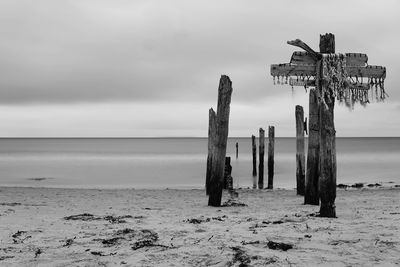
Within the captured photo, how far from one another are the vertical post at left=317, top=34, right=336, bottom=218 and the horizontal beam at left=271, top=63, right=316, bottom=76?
28 centimetres

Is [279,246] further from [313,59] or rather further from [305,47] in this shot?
[313,59]

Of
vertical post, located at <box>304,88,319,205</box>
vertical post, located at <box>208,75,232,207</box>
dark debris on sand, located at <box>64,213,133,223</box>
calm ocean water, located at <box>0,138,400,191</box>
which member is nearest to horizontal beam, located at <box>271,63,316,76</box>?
vertical post, located at <box>208,75,232,207</box>

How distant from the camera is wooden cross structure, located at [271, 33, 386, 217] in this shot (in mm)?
8438

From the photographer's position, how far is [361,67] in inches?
347

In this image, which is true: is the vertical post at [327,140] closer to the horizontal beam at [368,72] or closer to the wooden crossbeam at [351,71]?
the wooden crossbeam at [351,71]

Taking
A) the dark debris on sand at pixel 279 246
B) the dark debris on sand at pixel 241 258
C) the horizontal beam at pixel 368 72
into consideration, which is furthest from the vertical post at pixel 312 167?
the dark debris on sand at pixel 241 258

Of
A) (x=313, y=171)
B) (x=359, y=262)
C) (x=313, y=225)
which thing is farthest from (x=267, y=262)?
(x=313, y=171)

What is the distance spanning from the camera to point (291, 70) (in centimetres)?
898

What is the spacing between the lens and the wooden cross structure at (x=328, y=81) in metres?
→ 8.44

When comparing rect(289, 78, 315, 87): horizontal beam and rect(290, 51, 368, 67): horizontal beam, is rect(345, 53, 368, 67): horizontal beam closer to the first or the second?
rect(290, 51, 368, 67): horizontal beam

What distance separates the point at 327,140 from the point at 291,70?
1.63 metres

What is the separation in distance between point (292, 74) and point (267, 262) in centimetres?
484

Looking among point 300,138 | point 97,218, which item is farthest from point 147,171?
point 97,218

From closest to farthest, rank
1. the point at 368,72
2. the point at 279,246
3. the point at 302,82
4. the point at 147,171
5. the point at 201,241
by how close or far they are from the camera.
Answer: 1. the point at 279,246
2. the point at 201,241
3. the point at 368,72
4. the point at 302,82
5. the point at 147,171
